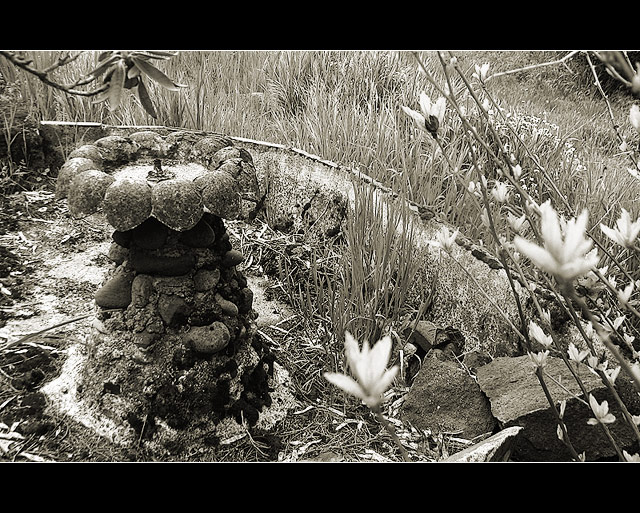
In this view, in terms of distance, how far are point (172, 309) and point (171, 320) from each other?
0.10ft

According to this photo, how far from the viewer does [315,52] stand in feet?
7.68

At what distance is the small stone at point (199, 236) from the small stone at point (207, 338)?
0.23 meters

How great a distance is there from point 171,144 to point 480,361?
117cm

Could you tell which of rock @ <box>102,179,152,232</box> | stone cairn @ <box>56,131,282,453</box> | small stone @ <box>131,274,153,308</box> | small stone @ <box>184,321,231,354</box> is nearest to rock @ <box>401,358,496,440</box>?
stone cairn @ <box>56,131,282,453</box>

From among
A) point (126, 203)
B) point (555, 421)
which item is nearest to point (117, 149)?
point (126, 203)

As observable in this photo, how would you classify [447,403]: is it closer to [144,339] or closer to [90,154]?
[144,339]

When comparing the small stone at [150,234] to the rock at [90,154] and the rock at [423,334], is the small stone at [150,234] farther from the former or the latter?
the rock at [423,334]

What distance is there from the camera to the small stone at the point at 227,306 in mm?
1453

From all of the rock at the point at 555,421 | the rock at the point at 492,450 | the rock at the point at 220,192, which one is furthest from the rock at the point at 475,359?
the rock at the point at 220,192

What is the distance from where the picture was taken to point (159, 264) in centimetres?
136

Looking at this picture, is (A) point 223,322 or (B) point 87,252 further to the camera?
(B) point 87,252

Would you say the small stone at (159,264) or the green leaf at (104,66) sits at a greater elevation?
the green leaf at (104,66)
